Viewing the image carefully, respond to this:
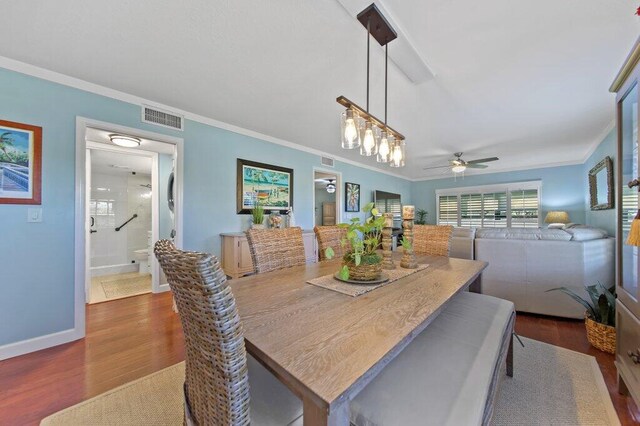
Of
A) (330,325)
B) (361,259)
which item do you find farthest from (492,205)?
(330,325)

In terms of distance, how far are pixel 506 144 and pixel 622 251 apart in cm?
333

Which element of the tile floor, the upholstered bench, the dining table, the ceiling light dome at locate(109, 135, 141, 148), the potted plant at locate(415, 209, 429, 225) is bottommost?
the tile floor

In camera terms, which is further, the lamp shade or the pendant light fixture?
the lamp shade

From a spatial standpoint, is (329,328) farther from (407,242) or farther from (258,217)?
(258,217)

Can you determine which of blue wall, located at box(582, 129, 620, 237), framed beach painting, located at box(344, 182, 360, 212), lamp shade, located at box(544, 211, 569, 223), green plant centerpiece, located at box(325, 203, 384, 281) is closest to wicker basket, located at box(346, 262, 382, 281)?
green plant centerpiece, located at box(325, 203, 384, 281)

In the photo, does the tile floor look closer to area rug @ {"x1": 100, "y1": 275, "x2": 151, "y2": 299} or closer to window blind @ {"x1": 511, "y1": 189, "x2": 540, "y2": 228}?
area rug @ {"x1": 100, "y1": 275, "x2": 151, "y2": 299}

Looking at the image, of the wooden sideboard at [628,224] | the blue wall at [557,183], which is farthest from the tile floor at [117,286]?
the blue wall at [557,183]

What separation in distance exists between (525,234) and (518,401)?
77.5 inches

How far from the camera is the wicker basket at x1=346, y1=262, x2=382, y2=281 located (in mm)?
1361

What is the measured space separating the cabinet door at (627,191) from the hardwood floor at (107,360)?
71cm

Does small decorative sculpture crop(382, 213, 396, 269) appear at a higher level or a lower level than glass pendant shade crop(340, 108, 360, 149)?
lower

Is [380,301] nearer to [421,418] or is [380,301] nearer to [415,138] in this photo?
[421,418]

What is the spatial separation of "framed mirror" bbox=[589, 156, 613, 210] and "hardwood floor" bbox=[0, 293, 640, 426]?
6.51ft

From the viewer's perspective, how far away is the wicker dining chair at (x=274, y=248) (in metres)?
1.71
